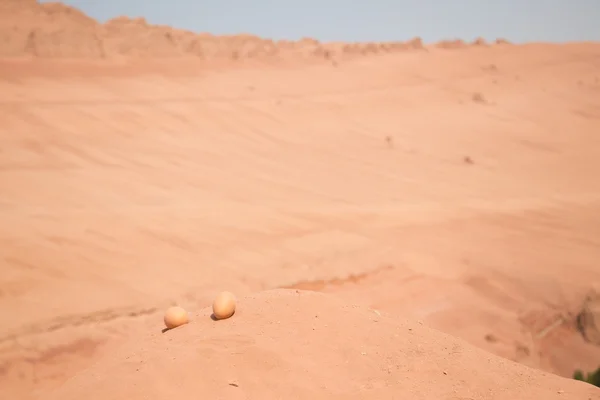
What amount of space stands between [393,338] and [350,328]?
0.86 feet

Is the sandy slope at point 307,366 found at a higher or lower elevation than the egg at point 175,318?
higher

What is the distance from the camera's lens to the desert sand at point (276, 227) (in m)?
2.71

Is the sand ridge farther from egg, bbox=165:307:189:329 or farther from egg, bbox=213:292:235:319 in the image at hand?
egg, bbox=213:292:235:319

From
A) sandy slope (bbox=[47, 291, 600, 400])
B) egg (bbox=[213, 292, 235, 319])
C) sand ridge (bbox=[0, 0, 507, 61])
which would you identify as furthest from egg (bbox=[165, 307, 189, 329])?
sand ridge (bbox=[0, 0, 507, 61])

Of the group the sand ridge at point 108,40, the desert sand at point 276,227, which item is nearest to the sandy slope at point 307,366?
the desert sand at point 276,227

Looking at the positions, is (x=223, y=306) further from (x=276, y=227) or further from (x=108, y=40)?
(x=108, y=40)

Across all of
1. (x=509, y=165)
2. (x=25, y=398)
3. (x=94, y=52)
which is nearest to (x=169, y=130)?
(x=94, y=52)

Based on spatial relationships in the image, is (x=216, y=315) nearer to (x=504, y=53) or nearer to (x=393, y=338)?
(x=393, y=338)

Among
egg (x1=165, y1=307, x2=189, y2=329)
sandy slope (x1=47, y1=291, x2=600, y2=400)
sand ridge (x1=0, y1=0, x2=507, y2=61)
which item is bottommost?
egg (x1=165, y1=307, x2=189, y2=329)

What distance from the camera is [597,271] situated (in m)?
5.15

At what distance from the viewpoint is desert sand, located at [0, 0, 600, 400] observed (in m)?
2.71

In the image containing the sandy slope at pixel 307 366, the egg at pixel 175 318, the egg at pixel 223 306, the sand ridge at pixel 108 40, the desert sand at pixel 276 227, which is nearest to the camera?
the sandy slope at pixel 307 366

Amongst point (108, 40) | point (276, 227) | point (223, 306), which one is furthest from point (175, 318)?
point (108, 40)

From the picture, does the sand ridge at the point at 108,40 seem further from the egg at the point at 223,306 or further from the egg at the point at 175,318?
the egg at the point at 223,306
